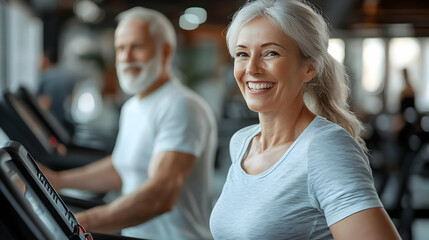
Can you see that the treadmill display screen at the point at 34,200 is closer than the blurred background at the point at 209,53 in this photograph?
Yes

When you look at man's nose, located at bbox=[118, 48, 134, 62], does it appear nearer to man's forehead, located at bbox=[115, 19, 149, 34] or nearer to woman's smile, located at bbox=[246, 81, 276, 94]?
man's forehead, located at bbox=[115, 19, 149, 34]

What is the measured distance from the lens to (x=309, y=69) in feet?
3.61

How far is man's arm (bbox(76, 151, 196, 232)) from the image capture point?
165cm

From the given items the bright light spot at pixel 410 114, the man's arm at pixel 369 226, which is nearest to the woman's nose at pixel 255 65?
the man's arm at pixel 369 226

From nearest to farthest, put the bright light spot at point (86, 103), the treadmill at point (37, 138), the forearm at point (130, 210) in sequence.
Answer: the forearm at point (130, 210) < the treadmill at point (37, 138) < the bright light spot at point (86, 103)

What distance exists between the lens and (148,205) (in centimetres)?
177

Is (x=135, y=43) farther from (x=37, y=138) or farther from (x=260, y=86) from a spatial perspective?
(x=260, y=86)

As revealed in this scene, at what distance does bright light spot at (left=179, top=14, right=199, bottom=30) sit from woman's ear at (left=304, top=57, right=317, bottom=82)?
11395 mm

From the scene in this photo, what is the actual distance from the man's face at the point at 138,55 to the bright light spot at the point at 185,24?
10.3m

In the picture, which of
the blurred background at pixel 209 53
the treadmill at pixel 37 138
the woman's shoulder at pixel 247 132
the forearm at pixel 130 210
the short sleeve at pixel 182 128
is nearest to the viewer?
the woman's shoulder at pixel 247 132

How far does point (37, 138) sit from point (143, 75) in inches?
31.0

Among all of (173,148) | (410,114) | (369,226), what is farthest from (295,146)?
(410,114)

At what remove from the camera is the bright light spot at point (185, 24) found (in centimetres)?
1247

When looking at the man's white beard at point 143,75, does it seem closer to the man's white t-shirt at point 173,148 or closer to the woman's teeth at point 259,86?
the man's white t-shirt at point 173,148
